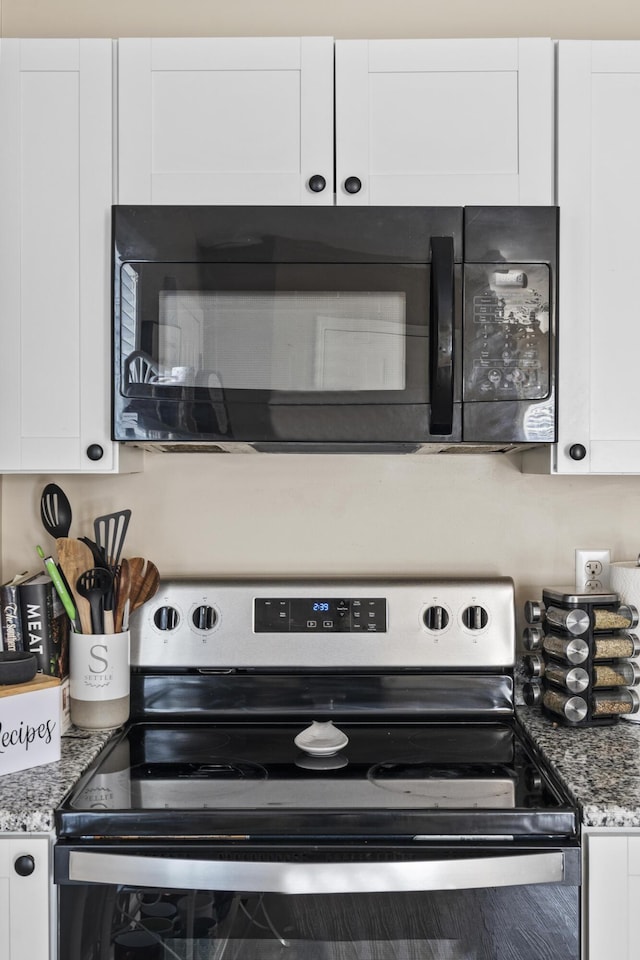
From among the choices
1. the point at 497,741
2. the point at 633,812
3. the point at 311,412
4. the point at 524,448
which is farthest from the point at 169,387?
the point at 633,812

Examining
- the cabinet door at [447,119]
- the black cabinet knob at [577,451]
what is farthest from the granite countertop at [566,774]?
the cabinet door at [447,119]

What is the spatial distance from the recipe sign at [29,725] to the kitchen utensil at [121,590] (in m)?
0.21

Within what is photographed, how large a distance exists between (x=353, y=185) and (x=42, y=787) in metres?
1.17

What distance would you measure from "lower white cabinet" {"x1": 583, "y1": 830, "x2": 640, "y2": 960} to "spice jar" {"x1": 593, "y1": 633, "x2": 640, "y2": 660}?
1.29 feet

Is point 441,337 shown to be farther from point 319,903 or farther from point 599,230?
point 319,903

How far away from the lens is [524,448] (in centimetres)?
174

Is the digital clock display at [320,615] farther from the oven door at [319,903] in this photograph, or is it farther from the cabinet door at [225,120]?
the cabinet door at [225,120]

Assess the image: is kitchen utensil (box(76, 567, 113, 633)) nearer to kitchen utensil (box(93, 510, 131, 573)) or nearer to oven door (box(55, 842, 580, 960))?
kitchen utensil (box(93, 510, 131, 573))

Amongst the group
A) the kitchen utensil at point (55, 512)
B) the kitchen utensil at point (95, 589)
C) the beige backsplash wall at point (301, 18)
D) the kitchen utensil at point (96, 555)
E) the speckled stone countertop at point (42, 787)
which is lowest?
the speckled stone countertop at point (42, 787)

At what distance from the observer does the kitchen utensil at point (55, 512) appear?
179 cm

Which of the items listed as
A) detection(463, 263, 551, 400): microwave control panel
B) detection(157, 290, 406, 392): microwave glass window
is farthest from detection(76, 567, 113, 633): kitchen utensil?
detection(463, 263, 551, 400): microwave control panel

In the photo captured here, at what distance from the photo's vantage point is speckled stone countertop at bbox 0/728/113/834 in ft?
4.07

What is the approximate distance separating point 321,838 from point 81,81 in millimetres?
1386

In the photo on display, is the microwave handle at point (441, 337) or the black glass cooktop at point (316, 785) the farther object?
the microwave handle at point (441, 337)
